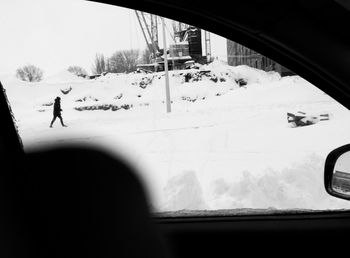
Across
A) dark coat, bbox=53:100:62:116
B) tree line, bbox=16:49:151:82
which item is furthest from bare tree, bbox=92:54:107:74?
dark coat, bbox=53:100:62:116

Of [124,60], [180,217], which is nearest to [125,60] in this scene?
[124,60]

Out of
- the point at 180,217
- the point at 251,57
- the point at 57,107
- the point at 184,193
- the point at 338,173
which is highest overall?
the point at 251,57

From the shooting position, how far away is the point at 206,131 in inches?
410

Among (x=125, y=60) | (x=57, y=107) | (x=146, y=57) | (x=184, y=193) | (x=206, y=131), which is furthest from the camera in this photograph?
(x=206, y=131)

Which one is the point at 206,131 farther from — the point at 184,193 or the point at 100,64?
the point at 100,64

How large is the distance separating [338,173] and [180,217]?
0.83m

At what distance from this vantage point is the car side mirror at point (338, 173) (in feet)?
4.49

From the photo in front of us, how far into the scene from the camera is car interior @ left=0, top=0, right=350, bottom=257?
0.74 m

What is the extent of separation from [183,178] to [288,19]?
408cm

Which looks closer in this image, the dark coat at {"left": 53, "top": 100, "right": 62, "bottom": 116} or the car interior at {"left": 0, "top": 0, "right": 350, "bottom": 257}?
the car interior at {"left": 0, "top": 0, "right": 350, "bottom": 257}

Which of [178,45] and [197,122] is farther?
[197,122]

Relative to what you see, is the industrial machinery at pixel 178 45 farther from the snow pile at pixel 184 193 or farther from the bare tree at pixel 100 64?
the snow pile at pixel 184 193

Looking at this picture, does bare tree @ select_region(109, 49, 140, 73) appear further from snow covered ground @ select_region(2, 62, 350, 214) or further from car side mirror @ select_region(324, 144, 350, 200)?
car side mirror @ select_region(324, 144, 350, 200)

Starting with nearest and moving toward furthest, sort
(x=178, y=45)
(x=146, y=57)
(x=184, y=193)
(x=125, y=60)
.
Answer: (x=178, y=45) → (x=146, y=57) → (x=125, y=60) → (x=184, y=193)
